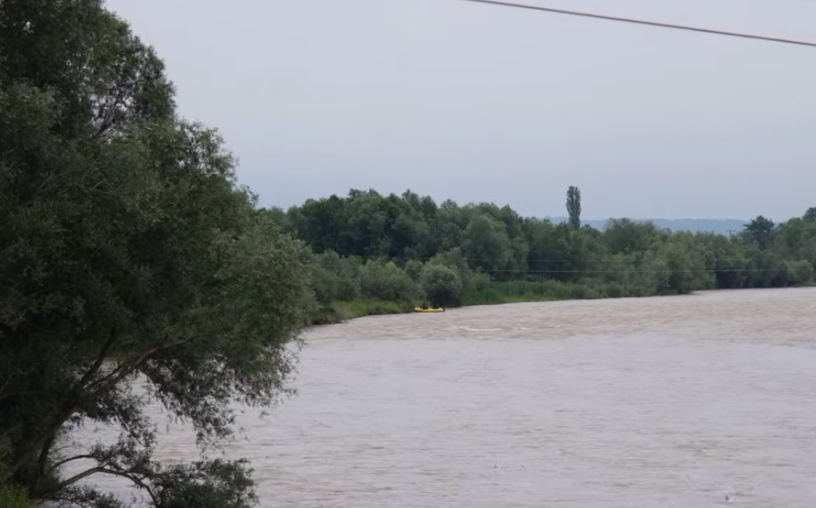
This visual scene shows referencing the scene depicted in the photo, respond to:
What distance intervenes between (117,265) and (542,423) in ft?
53.4

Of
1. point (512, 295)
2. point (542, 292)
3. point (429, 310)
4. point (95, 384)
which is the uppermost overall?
point (542, 292)

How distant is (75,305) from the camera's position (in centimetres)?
1238

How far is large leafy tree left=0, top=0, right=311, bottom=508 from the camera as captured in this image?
1207 cm

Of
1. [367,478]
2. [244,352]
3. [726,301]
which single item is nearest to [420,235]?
[726,301]

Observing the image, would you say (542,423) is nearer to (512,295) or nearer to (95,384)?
(95,384)

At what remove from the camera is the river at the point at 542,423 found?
2020cm

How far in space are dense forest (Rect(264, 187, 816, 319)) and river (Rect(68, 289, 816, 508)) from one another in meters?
17.1

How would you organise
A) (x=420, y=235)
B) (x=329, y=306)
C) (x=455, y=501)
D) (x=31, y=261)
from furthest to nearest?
1. (x=420, y=235)
2. (x=329, y=306)
3. (x=455, y=501)
4. (x=31, y=261)

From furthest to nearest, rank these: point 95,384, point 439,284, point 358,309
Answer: point 439,284
point 358,309
point 95,384

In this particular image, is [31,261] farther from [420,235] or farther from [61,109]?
[420,235]

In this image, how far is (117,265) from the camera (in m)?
12.7

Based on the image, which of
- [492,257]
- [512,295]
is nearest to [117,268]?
[512,295]

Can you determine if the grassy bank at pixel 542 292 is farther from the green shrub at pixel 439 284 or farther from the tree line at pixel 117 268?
the tree line at pixel 117 268

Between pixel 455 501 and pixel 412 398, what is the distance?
40.7ft
